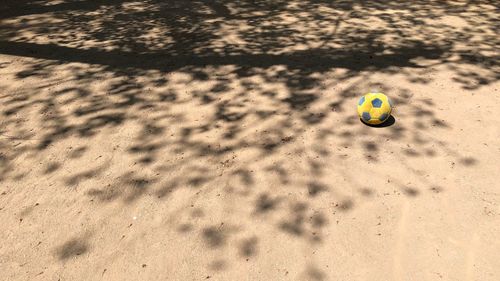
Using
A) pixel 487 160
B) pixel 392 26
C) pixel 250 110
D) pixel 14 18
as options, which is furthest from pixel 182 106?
pixel 14 18

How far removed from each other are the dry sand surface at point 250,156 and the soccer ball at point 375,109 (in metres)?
0.18

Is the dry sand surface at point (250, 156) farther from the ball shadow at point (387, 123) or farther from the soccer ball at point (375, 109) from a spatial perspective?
the soccer ball at point (375, 109)

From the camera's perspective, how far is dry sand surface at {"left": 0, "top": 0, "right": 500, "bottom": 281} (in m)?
3.87

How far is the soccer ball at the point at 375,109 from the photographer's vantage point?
5457 mm

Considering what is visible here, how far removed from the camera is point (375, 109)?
5.46 m

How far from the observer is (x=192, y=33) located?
29.8 ft

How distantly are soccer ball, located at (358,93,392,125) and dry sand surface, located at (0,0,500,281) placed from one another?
185 millimetres

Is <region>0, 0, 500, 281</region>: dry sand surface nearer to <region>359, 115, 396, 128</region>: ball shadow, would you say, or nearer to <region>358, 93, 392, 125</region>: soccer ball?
<region>359, 115, 396, 128</region>: ball shadow

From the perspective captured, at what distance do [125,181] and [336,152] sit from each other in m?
2.65

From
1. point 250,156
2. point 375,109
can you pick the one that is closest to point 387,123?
point 375,109

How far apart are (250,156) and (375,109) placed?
1.85 metres

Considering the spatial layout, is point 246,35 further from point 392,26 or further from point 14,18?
point 14,18

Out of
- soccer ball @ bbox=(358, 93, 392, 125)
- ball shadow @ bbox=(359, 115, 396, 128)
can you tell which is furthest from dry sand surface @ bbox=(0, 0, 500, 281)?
soccer ball @ bbox=(358, 93, 392, 125)

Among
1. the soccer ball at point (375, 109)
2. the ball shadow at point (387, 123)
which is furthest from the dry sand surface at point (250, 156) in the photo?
the soccer ball at point (375, 109)
